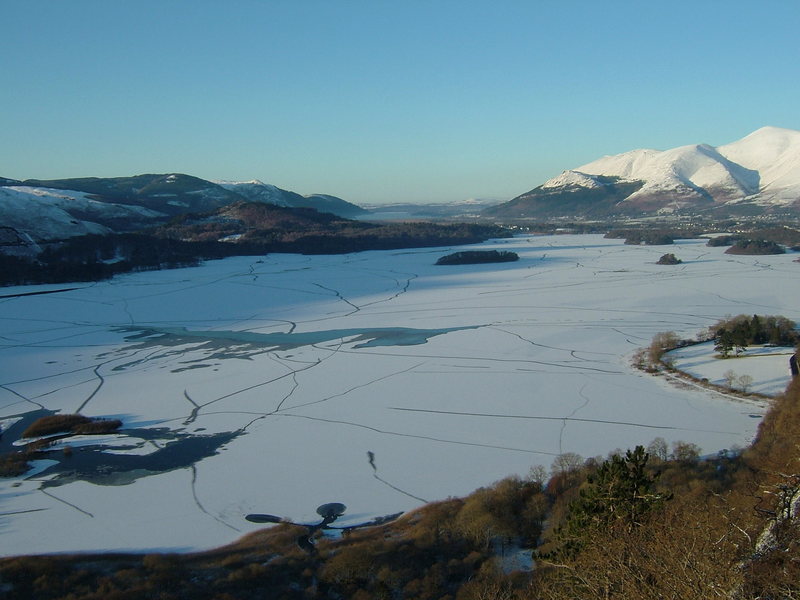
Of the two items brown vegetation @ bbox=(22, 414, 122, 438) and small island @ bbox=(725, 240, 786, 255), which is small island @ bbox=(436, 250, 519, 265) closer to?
small island @ bbox=(725, 240, 786, 255)

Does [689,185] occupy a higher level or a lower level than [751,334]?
higher

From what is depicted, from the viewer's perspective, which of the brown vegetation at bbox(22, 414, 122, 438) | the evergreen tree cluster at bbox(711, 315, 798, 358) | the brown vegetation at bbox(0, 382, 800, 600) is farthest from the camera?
the evergreen tree cluster at bbox(711, 315, 798, 358)

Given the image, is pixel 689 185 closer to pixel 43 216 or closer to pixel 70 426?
pixel 43 216

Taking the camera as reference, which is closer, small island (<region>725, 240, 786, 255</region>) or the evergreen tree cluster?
the evergreen tree cluster

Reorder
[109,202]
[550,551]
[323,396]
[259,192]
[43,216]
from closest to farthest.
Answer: [550,551] → [323,396] → [43,216] → [109,202] → [259,192]

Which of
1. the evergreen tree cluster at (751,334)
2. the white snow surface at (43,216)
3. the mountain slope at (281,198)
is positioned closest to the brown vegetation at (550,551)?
the evergreen tree cluster at (751,334)

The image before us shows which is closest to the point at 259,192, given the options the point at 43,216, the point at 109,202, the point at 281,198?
the point at 281,198

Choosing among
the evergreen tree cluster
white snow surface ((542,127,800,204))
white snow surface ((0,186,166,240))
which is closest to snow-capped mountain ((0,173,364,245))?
white snow surface ((0,186,166,240))

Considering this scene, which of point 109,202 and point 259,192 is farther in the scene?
point 259,192
